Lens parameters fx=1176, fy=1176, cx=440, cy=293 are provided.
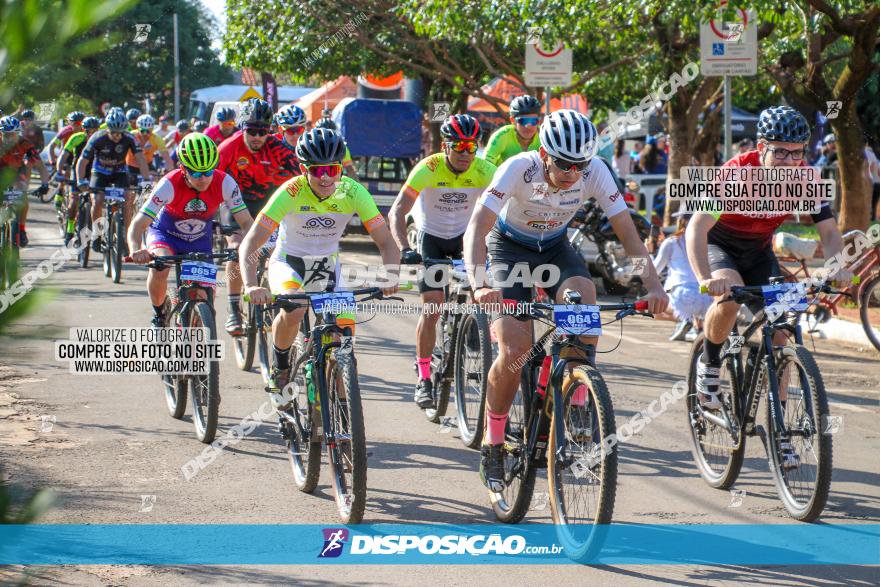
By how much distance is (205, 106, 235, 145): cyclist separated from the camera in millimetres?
12633

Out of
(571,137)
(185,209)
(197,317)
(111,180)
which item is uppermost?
(111,180)

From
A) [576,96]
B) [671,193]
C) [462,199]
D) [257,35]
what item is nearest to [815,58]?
[671,193]

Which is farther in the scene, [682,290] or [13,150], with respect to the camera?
[682,290]

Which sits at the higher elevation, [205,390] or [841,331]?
[205,390]

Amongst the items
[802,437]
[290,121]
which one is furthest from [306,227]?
[290,121]

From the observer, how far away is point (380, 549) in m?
5.64

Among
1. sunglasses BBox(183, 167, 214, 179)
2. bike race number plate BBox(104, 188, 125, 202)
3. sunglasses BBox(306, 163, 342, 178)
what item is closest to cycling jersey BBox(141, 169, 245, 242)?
sunglasses BBox(183, 167, 214, 179)

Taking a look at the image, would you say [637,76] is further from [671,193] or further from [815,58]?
[815,58]

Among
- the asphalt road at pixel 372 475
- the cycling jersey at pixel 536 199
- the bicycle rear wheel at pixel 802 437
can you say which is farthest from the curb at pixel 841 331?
the cycling jersey at pixel 536 199

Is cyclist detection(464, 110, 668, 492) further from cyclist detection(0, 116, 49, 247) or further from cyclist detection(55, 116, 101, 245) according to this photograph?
cyclist detection(55, 116, 101, 245)

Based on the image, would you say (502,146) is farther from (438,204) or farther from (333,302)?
(333,302)

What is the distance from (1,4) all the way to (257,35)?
2482 centimetres

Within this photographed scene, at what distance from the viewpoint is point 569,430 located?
17.7ft

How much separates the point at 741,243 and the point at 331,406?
102 inches
